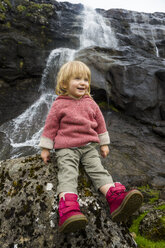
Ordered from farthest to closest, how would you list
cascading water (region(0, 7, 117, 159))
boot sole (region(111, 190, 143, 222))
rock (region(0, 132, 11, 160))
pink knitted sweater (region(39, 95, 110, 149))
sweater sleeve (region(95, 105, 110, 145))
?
cascading water (region(0, 7, 117, 159)), rock (region(0, 132, 11, 160)), sweater sleeve (region(95, 105, 110, 145)), pink knitted sweater (region(39, 95, 110, 149)), boot sole (region(111, 190, 143, 222))

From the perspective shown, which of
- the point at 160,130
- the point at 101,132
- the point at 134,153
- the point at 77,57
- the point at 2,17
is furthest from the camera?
the point at 2,17

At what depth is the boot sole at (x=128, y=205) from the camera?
178cm

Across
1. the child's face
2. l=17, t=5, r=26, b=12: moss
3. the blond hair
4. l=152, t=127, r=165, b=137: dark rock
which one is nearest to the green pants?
the child's face

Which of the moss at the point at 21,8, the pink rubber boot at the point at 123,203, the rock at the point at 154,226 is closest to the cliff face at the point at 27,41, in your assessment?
the moss at the point at 21,8

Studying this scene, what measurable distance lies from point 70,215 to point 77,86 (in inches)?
70.7

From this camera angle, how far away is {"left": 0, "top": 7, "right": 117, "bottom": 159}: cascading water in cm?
748

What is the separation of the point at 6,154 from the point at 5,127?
2.30 meters

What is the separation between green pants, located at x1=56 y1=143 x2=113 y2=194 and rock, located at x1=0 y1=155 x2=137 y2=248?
0.12m

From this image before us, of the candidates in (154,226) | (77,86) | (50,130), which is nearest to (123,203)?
(50,130)

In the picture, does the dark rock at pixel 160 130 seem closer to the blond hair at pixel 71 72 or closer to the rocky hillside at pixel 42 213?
the blond hair at pixel 71 72

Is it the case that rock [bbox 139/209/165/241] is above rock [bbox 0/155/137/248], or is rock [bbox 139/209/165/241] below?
below

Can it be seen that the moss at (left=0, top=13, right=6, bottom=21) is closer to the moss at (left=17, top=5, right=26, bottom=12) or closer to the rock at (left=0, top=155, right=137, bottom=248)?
Result: the moss at (left=17, top=5, right=26, bottom=12)

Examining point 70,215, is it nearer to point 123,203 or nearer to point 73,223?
point 73,223

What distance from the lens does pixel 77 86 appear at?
2.60m
